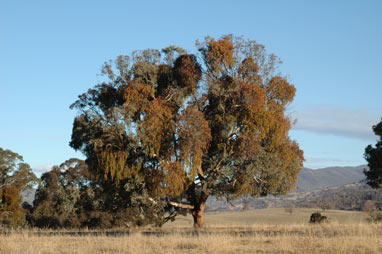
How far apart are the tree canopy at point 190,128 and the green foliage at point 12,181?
76.0 ft

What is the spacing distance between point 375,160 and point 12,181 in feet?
117

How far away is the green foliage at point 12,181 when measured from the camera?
152 feet

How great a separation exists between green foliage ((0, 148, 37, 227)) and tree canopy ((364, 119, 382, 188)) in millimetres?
32884

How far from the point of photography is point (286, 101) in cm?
2742

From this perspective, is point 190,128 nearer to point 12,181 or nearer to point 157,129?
point 157,129

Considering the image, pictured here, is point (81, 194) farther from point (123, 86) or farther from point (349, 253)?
point (349, 253)

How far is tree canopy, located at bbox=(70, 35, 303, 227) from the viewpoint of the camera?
79.6 ft

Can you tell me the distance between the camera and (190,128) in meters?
23.6

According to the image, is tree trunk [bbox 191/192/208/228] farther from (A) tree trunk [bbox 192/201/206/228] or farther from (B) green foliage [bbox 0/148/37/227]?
(B) green foliage [bbox 0/148/37/227]

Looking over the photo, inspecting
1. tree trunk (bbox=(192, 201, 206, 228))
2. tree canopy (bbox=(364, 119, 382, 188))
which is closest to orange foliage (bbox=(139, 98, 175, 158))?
tree trunk (bbox=(192, 201, 206, 228))

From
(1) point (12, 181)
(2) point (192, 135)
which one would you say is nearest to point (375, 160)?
(2) point (192, 135)

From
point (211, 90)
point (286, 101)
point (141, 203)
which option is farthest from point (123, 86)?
point (286, 101)

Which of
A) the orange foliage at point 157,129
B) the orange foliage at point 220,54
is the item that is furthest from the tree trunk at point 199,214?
the orange foliage at point 220,54

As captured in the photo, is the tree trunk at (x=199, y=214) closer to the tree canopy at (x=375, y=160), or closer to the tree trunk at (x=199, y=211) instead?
the tree trunk at (x=199, y=211)
